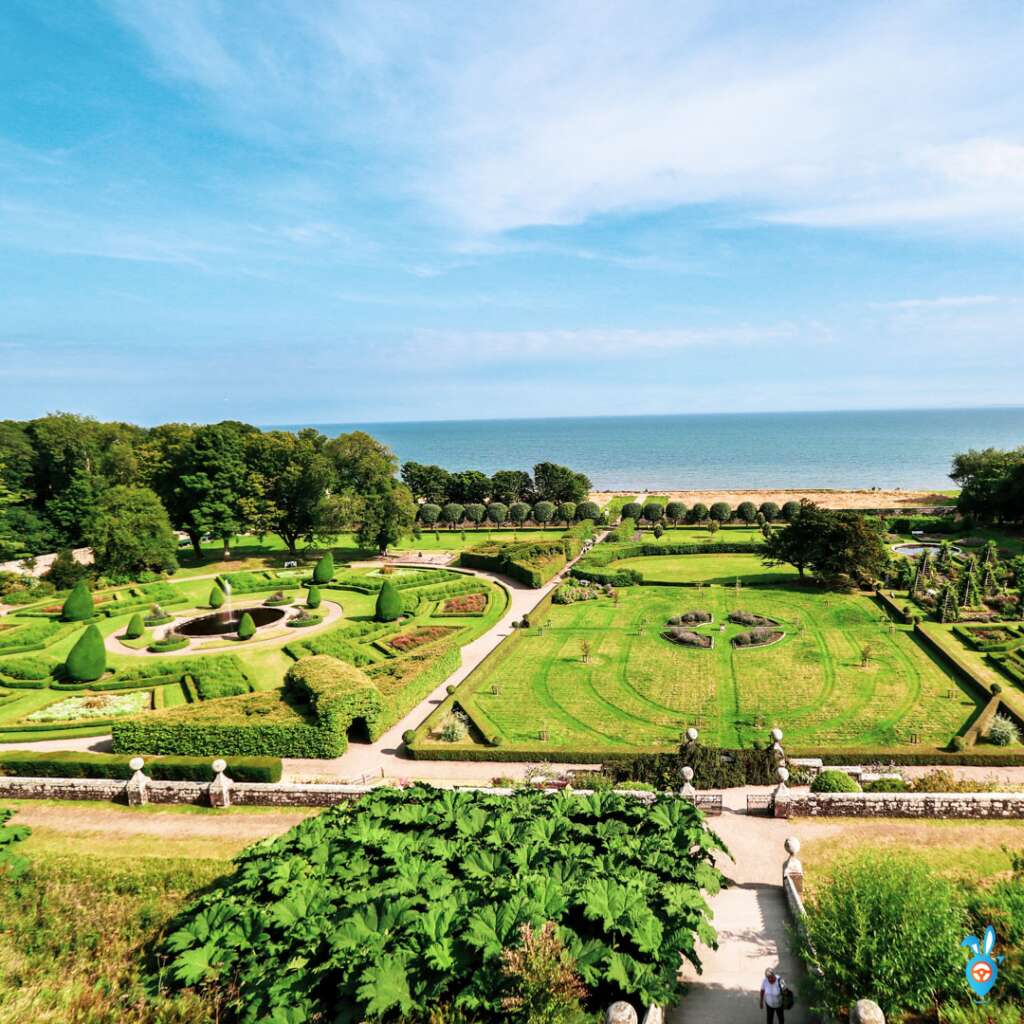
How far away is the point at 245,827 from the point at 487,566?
131 feet

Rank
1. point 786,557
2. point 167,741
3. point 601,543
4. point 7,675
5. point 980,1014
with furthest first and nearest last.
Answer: point 601,543 < point 786,557 < point 7,675 < point 167,741 < point 980,1014

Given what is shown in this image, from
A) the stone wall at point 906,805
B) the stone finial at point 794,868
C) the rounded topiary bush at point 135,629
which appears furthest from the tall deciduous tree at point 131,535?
the stone finial at point 794,868

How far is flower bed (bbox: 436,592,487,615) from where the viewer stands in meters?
45.2

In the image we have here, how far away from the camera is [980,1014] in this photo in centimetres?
946

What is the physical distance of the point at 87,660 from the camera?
3241 cm

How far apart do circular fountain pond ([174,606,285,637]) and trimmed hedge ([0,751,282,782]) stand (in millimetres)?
16691

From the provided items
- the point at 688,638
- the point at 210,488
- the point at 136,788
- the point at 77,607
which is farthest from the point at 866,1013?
the point at 210,488

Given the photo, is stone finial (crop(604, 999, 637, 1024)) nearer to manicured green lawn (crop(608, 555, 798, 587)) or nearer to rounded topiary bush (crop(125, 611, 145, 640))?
rounded topiary bush (crop(125, 611, 145, 640))

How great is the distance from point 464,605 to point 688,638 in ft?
55.1

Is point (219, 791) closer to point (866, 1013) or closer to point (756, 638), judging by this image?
point (866, 1013)

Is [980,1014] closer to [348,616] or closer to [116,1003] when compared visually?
[116,1003]

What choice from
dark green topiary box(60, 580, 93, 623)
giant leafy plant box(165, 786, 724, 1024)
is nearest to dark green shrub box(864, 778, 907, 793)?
giant leafy plant box(165, 786, 724, 1024)

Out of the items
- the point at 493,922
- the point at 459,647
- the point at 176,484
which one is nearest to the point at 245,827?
the point at 493,922

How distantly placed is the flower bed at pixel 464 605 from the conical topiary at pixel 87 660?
2042 centimetres
